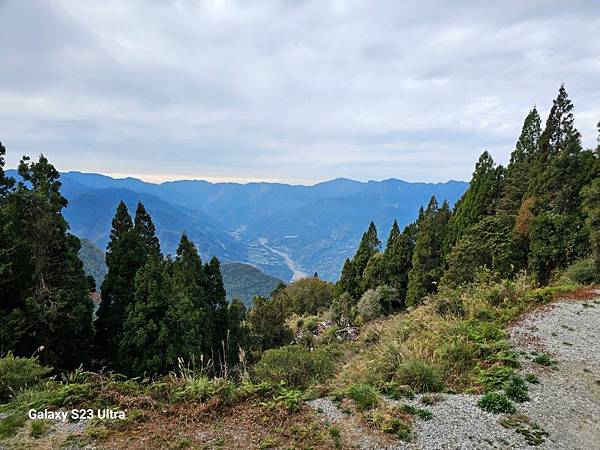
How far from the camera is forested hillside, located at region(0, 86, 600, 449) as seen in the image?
4734 millimetres

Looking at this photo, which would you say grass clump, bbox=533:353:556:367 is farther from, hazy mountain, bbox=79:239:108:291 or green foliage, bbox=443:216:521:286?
hazy mountain, bbox=79:239:108:291

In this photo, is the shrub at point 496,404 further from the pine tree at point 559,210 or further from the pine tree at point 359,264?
the pine tree at point 359,264

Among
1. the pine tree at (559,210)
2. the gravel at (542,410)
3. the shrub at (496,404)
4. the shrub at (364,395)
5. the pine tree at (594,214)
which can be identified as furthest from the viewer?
the pine tree at (559,210)

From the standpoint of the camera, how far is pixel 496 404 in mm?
4934

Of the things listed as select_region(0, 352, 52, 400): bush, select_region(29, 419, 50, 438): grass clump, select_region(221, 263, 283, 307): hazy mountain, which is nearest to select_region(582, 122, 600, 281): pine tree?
select_region(29, 419, 50, 438): grass clump

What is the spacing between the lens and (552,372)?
592 centimetres

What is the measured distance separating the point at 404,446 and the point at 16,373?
20.5 ft

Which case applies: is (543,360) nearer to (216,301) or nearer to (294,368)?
(294,368)

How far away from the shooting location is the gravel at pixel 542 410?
14.0 feet

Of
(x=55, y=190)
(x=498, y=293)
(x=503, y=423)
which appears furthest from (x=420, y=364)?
(x=55, y=190)

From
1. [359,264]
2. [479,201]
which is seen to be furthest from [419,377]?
[359,264]

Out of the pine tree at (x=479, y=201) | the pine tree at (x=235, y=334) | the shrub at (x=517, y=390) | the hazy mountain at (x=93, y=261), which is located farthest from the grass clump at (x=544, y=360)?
the hazy mountain at (x=93, y=261)

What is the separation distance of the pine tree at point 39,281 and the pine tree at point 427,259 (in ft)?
65.4

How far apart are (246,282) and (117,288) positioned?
12363cm
